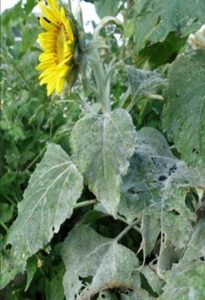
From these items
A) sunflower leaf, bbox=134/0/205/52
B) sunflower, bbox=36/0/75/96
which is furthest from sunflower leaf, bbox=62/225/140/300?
sunflower leaf, bbox=134/0/205/52

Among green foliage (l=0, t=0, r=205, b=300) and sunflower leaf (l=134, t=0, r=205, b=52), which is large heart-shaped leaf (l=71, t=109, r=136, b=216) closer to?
green foliage (l=0, t=0, r=205, b=300)

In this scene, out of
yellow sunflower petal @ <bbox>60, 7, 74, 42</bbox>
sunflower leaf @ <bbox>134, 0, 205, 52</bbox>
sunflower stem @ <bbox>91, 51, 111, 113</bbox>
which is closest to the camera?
sunflower leaf @ <bbox>134, 0, 205, 52</bbox>

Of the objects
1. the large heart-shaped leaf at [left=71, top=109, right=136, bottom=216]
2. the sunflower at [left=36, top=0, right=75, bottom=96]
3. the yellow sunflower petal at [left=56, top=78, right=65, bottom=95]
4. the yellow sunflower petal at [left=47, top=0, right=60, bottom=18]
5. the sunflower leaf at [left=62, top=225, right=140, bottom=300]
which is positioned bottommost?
the sunflower leaf at [left=62, top=225, right=140, bottom=300]

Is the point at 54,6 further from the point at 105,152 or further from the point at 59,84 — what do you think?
the point at 105,152

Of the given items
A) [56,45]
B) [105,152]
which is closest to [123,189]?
[105,152]

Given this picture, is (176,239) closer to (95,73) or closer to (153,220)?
(153,220)

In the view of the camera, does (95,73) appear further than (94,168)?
Yes

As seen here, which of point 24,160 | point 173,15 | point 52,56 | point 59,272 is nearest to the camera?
point 173,15

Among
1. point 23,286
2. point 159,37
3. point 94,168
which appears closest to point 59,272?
point 23,286
